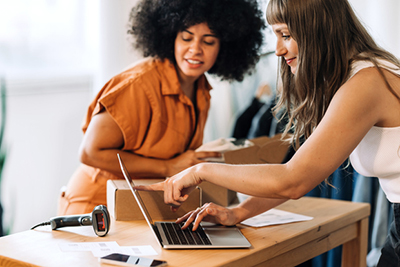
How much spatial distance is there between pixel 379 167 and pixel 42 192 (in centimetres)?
228

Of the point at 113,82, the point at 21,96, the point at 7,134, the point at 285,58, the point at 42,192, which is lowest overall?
the point at 42,192

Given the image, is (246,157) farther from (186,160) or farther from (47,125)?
(47,125)

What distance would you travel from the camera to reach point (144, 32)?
213cm

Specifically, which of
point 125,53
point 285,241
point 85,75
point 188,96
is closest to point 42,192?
point 85,75

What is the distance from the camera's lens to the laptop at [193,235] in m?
1.21

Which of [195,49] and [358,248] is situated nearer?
[358,248]

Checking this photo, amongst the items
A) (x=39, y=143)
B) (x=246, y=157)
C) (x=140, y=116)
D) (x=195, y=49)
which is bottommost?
(x=39, y=143)

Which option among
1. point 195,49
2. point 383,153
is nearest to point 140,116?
point 195,49

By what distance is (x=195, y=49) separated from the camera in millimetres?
1914

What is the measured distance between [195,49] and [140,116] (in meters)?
0.37

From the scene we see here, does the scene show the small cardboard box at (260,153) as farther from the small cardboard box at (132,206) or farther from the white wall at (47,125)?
the white wall at (47,125)

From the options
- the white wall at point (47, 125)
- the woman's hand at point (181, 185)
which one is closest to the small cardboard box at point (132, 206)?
the woman's hand at point (181, 185)

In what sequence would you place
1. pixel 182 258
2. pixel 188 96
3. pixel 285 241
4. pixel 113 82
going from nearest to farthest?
pixel 182 258 → pixel 285 241 → pixel 113 82 → pixel 188 96

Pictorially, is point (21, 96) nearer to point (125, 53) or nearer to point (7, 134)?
point (7, 134)
